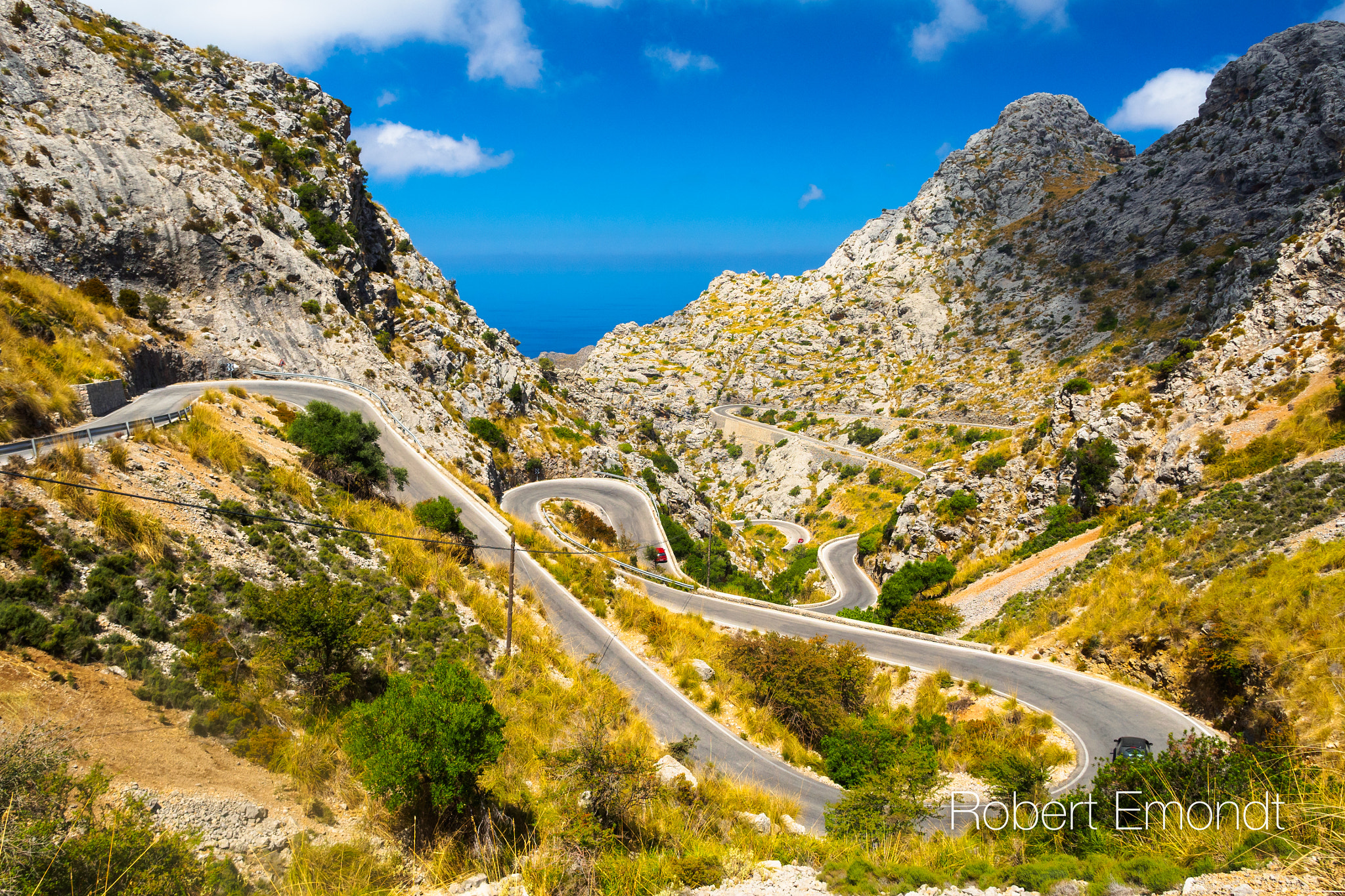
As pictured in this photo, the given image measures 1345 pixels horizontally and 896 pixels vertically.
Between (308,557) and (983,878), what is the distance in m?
16.1

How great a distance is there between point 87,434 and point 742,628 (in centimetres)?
2128

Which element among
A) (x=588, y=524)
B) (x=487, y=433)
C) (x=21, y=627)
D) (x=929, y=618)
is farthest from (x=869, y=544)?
(x=21, y=627)

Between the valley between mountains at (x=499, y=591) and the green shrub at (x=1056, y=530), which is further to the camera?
the green shrub at (x=1056, y=530)

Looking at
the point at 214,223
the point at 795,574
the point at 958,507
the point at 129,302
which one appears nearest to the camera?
the point at 129,302

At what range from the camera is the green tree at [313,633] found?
1111cm

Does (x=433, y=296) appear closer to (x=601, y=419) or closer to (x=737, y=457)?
(x=601, y=419)

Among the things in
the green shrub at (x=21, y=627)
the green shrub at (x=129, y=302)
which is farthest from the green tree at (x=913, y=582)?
the green shrub at (x=129, y=302)

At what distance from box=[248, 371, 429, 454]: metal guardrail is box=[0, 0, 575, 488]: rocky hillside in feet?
3.12

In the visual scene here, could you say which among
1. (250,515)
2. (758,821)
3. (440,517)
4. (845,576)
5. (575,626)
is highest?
(440,517)

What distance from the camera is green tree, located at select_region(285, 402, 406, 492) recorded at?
2250cm

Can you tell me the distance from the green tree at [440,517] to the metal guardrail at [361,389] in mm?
10395

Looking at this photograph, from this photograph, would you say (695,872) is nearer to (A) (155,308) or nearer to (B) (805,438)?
(A) (155,308)

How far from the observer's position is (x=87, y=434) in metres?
13.8

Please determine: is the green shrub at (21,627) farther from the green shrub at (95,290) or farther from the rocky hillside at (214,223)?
the green shrub at (95,290)
